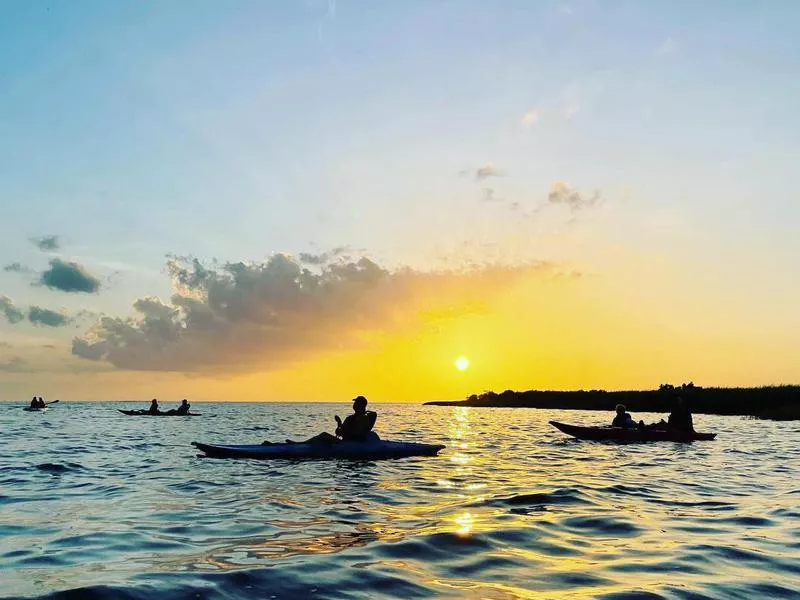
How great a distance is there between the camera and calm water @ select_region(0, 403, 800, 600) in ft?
21.9

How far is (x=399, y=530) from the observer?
9672mm

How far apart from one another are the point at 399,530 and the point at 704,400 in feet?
197

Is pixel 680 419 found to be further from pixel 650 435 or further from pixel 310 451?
pixel 310 451

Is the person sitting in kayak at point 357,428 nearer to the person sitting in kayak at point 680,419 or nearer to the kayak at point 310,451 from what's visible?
the kayak at point 310,451

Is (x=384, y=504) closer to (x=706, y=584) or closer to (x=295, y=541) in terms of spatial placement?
(x=295, y=541)

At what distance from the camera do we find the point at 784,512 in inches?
444

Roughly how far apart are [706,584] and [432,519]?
4.83 m

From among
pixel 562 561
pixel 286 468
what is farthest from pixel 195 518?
pixel 286 468

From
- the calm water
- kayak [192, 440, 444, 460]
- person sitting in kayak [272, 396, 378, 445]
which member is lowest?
the calm water

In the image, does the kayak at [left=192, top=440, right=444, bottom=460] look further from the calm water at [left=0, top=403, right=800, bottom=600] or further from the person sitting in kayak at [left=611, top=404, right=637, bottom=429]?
the person sitting in kayak at [left=611, top=404, right=637, bottom=429]

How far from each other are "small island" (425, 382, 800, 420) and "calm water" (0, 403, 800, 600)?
128 ft

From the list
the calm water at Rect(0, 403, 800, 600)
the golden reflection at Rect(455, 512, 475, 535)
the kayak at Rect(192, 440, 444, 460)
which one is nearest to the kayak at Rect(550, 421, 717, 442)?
the calm water at Rect(0, 403, 800, 600)

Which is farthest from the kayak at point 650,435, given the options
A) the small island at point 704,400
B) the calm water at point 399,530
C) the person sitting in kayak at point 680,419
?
the small island at point 704,400

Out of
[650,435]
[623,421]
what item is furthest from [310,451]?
[650,435]
